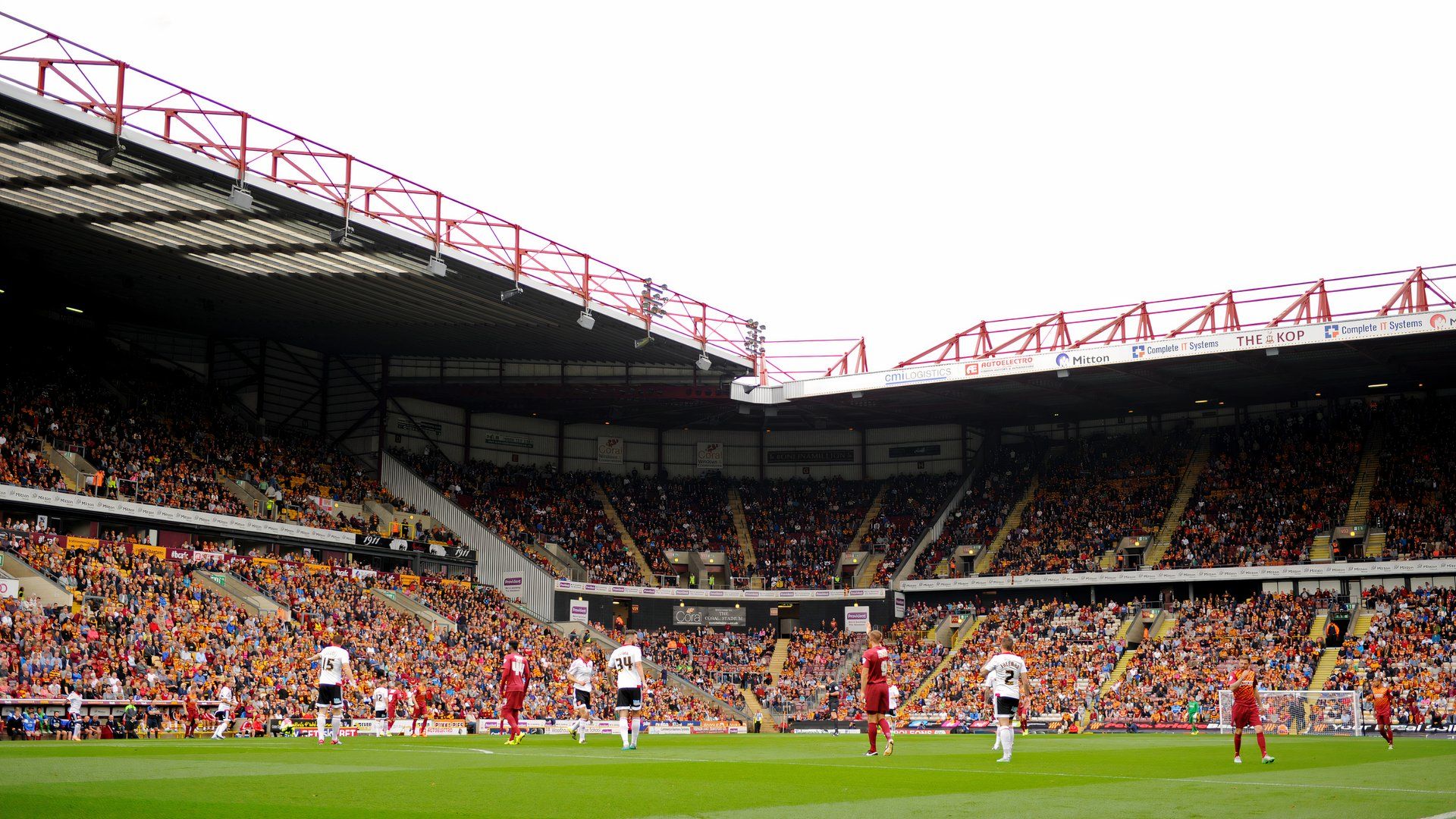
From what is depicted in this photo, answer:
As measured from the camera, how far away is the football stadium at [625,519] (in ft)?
106

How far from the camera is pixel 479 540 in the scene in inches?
2506

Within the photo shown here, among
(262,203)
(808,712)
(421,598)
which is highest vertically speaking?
(262,203)

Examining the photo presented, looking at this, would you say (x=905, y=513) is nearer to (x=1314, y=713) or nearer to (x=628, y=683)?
(x=1314, y=713)

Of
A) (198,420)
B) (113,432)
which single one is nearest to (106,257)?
(113,432)

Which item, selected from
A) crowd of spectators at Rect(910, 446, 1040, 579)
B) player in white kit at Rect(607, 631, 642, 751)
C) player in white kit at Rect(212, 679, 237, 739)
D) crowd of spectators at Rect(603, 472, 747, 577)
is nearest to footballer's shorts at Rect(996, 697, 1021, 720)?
player in white kit at Rect(607, 631, 642, 751)

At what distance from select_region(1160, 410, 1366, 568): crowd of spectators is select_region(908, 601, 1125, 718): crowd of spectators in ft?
16.3

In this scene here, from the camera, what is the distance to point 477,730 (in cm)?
4509

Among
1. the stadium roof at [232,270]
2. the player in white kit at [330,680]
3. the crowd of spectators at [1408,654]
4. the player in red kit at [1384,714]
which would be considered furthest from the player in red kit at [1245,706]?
the stadium roof at [232,270]

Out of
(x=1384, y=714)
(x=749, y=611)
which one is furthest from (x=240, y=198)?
(x=749, y=611)

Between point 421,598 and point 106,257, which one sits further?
point 421,598

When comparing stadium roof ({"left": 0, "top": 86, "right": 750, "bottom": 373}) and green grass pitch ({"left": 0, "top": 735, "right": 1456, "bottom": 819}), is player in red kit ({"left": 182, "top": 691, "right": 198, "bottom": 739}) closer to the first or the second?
green grass pitch ({"left": 0, "top": 735, "right": 1456, "bottom": 819})

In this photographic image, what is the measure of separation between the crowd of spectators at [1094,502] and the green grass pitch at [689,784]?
41161mm

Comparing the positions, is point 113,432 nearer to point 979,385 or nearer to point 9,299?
point 9,299

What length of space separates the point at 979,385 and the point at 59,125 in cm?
4317
